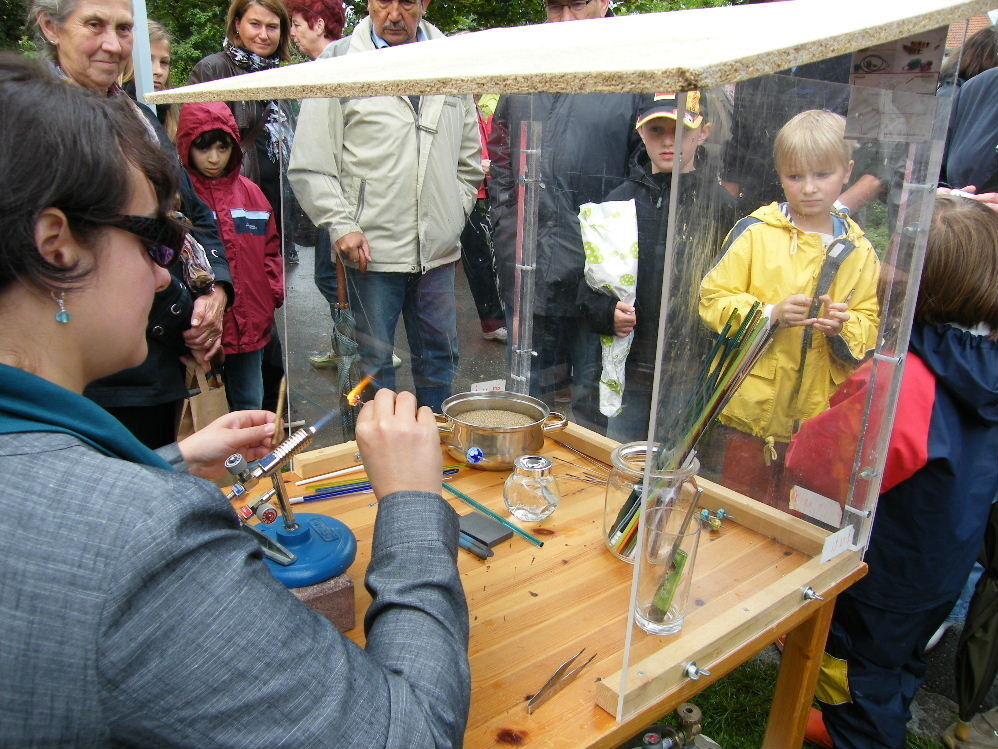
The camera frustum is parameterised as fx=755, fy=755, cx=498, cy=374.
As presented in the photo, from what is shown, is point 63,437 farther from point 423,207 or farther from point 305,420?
point 423,207

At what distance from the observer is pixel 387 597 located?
2.82ft

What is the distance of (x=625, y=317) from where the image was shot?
2439 mm

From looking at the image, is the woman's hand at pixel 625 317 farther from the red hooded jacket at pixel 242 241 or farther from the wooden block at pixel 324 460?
the red hooded jacket at pixel 242 241

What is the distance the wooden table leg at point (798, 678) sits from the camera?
4.96 ft

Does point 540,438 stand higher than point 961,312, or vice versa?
point 961,312

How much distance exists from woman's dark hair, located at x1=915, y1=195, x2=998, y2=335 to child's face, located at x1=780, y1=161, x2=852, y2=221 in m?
0.52

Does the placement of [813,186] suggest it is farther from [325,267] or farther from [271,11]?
[271,11]

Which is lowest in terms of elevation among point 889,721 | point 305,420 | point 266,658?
point 889,721

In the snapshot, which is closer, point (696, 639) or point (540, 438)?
point (696, 639)

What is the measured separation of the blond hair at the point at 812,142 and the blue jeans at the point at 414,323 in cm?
124

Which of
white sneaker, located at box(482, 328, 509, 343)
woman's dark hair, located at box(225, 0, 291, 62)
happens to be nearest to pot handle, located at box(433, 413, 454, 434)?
white sneaker, located at box(482, 328, 509, 343)

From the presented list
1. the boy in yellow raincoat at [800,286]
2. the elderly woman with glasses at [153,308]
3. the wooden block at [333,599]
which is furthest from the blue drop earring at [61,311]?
the elderly woman with glasses at [153,308]

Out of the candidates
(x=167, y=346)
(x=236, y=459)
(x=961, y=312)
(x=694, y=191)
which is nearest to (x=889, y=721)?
(x=961, y=312)

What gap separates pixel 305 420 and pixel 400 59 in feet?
3.79
